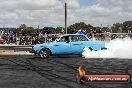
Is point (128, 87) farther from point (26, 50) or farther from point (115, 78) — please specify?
point (26, 50)

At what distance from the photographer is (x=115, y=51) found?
2189cm

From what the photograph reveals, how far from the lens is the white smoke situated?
21547mm

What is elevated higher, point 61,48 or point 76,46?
point 76,46

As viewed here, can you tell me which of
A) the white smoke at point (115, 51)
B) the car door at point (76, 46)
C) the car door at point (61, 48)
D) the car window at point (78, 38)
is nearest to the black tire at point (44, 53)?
the car door at point (61, 48)

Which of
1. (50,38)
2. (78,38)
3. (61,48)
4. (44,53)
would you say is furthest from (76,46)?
(50,38)

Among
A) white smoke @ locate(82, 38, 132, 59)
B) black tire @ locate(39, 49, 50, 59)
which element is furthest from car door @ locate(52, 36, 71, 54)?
white smoke @ locate(82, 38, 132, 59)

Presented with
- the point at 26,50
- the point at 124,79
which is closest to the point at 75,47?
the point at 26,50

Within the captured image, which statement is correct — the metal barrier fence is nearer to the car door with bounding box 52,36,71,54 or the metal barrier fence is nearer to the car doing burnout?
the car doing burnout

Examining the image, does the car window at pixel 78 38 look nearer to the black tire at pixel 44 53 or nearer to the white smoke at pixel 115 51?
the white smoke at pixel 115 51

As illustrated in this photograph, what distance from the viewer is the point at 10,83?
11.1 metres

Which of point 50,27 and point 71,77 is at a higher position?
point 50,27

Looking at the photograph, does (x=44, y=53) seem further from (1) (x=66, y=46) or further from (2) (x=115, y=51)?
(2) (x=115, y=51)

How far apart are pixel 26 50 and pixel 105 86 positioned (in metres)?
17.2

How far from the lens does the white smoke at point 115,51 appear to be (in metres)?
21.5
